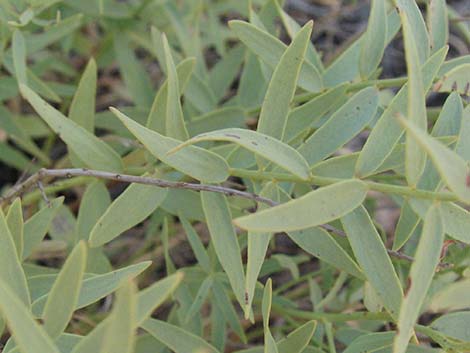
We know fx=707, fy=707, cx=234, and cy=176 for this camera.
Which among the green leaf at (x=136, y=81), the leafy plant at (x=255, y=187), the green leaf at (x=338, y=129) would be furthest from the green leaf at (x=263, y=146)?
the green leaf at (x=136, y=81)

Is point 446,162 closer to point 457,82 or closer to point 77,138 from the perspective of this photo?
point 457,82

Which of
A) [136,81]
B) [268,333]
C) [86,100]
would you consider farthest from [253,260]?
[136,81]

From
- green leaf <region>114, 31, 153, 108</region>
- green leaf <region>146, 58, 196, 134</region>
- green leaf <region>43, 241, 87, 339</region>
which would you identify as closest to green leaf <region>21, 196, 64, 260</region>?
green leaf <region>146, 58, 196, 134</region>

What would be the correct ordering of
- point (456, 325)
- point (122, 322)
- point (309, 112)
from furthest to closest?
point (309, 112), point (456, 325), point (122, 322)

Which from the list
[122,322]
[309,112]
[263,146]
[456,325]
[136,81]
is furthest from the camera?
[136,81]

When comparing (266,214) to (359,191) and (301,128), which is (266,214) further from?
(301,128)

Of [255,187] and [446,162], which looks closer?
[446,162]

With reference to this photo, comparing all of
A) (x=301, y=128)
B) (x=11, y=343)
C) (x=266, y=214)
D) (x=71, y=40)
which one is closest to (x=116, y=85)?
(x=71, y=40)

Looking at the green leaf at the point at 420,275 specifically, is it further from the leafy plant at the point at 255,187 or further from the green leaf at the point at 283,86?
the green leaf at the point at 283,86
